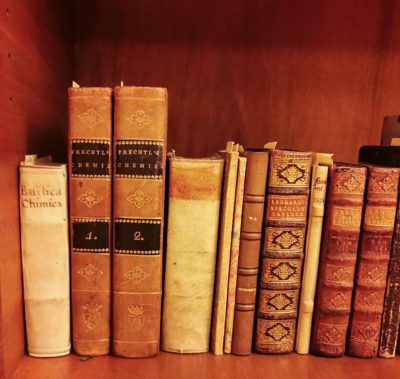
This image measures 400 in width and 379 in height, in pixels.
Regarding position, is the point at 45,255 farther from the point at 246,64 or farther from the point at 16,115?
the point at 246,64

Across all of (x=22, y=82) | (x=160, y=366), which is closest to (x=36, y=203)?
(x=22, y=82)

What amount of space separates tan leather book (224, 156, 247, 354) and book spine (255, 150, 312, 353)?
45 millimetres

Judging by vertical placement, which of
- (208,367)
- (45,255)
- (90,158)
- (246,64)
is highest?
(246,64)

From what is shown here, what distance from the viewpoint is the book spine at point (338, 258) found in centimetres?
61

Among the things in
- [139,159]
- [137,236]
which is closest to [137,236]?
[137,236]

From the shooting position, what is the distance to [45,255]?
584mm

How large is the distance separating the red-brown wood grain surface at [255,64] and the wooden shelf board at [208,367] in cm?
44

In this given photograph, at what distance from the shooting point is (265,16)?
33.1 inches

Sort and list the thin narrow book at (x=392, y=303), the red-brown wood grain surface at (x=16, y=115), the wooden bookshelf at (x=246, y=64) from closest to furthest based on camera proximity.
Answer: the red-brown wood grain surface at (x=16, y=115) < the thin narrow book at (x=392, y=303) < the wooden bookshelf at (x=246, y=64)

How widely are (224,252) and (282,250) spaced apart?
0.09m

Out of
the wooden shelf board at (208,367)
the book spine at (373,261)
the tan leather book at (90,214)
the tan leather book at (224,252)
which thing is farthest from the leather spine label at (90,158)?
the book spine at (373,261)

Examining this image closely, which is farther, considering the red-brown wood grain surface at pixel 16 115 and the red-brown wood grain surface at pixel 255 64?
the red-brown wood grain surface at pixel 255 64

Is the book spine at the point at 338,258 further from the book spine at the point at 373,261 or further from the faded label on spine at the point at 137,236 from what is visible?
the faded label on spine at the point at 137,236

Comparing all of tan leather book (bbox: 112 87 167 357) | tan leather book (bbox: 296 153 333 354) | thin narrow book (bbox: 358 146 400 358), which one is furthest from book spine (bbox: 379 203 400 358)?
tan leather book (bbox: 112 87 167 357)
